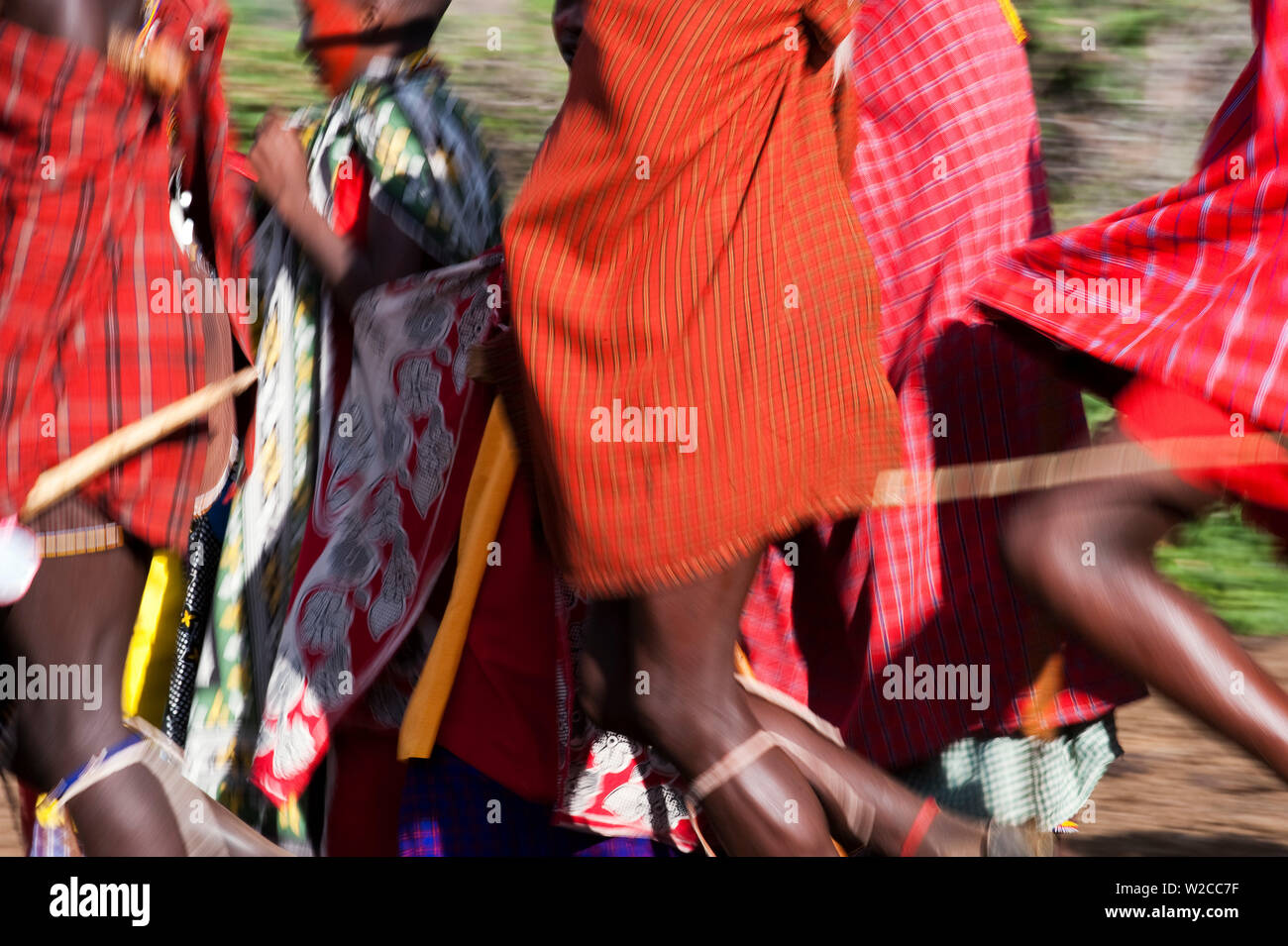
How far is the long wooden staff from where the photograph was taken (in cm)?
229

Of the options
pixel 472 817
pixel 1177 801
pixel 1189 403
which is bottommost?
pixel 1177 801

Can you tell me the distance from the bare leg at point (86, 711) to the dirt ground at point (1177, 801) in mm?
1399

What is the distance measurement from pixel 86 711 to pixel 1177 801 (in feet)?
8.57

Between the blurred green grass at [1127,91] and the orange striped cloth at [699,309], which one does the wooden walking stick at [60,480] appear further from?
the blurred green grass at [1127,91]

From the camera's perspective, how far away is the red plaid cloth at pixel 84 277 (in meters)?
2.21

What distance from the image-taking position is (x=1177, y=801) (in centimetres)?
379

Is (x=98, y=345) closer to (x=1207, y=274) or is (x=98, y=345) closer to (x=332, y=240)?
(x=332, y=240)

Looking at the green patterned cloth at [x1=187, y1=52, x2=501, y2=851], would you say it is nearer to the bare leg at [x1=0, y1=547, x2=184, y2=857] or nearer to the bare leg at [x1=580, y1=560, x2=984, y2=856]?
the bare leg at [x1=0, y1=547, x2=184, y2=857]

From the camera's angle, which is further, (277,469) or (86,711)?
(277,469)

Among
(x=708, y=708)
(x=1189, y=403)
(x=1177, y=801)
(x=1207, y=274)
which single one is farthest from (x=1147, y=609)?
(x=1177, y=801)

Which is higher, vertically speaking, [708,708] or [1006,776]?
[708,708]

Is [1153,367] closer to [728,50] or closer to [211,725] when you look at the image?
[728,50]

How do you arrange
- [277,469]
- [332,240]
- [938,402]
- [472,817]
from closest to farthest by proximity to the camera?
[938,402] < [472,817] < [332,240] < [277,469]

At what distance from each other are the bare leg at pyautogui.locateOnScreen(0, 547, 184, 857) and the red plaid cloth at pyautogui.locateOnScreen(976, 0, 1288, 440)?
1.39 meters
